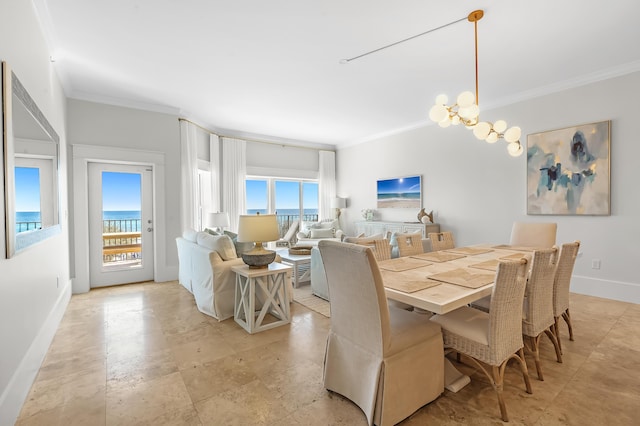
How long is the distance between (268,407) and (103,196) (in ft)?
14.1

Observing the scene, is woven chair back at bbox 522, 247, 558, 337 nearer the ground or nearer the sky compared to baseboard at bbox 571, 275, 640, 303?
nearer the sky

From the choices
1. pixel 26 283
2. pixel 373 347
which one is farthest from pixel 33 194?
pixel 373 347

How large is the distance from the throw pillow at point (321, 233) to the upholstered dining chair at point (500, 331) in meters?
4.60

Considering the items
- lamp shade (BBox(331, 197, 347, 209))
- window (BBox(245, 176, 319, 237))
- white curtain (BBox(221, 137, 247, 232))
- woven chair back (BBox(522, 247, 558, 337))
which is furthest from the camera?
lamp shade (BBox(331, 197, 347, 209))

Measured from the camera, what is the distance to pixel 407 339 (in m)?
1.67

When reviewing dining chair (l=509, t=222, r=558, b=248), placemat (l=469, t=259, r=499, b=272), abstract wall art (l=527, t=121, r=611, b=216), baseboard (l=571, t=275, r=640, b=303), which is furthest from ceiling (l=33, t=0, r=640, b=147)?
baseboard (l=571, t=275, r=640, b=303)

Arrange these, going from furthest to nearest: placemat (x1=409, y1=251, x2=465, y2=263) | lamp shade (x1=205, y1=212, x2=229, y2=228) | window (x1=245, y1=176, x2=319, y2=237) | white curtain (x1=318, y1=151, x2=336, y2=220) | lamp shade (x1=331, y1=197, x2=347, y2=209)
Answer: white curtain (x1=318, y1=151, x2=336, y2=220) < lamp shade (x1=331, y1=197, x2=347, y2=209) < window (x1=245, y1=176, x2=319, y2=237) < lamp shade (x1=205, y1=212, x2=229, y2=228) < placemat (x1=409, y1=251, x2=465, y2=263)

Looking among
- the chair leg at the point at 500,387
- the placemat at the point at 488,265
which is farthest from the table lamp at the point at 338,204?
the chair leg at the point at 500,387

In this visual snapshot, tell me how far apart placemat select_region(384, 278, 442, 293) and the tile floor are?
0.72m

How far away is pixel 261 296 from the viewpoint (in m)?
3.27

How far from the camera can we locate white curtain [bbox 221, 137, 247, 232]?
20.0 feet

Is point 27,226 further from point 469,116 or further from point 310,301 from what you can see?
point 469,116

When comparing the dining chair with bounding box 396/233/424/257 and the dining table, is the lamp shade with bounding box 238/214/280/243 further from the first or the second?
the dining chair with bounding box 396/233/424/257

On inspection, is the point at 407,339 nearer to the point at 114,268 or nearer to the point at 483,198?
the point at 483,198
